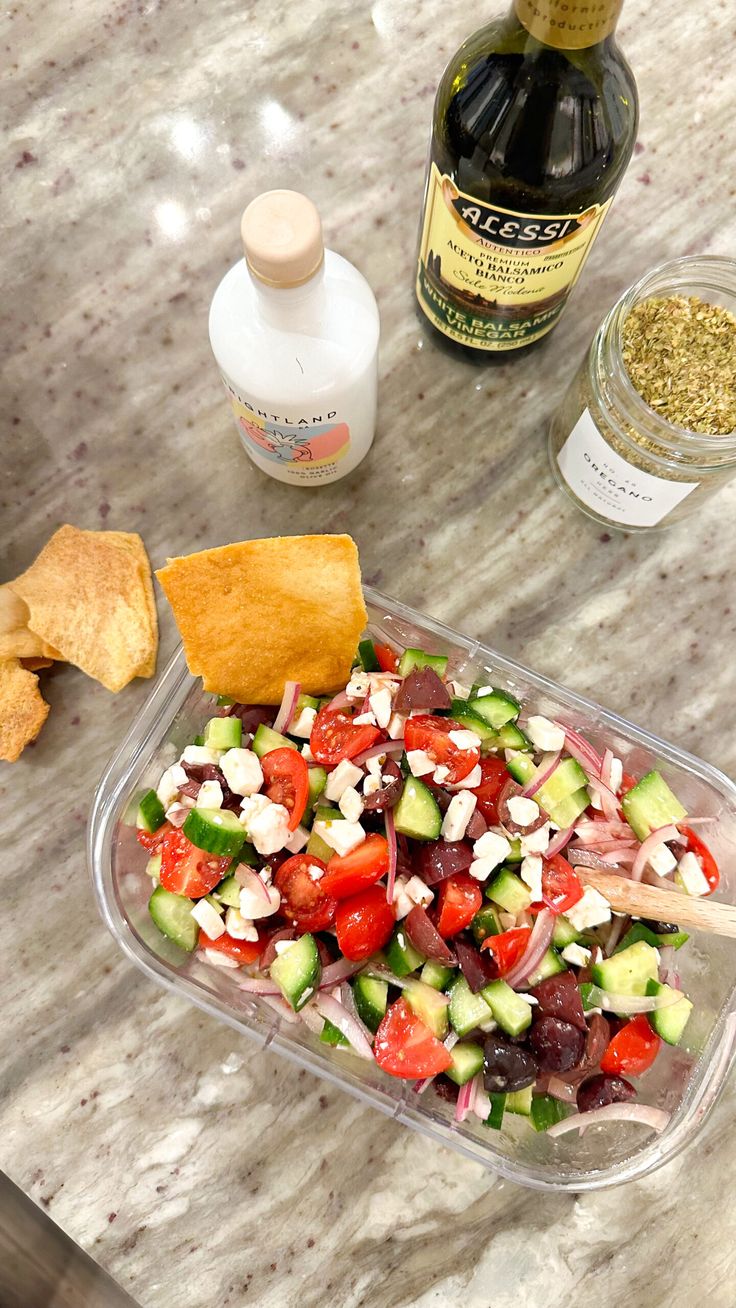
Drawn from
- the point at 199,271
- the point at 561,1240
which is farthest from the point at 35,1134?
the point at 199,271

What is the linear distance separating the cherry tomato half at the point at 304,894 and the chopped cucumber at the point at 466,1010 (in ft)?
0.60

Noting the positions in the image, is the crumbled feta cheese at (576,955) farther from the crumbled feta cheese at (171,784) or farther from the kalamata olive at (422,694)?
the crumbled feta cheese at (171,784)

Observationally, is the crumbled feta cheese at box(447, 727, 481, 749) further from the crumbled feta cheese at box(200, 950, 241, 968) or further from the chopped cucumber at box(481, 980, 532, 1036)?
the crumbled feta cheese at box(200, 950, 241, 968)

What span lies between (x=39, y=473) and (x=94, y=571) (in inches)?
8.7

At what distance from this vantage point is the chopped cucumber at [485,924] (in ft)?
3.48

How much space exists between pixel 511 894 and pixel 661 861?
21 cm

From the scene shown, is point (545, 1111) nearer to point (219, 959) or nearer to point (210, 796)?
point (219, 959)

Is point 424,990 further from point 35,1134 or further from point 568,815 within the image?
point 35,1134

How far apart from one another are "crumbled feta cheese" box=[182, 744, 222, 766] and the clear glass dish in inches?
4.6

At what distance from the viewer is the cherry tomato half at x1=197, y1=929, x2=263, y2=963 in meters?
1.09

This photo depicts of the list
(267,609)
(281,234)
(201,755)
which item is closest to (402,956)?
(201,755)

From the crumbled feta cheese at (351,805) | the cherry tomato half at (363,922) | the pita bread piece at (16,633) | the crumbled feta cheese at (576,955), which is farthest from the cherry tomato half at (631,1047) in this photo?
the pita bread piece at (16,633)

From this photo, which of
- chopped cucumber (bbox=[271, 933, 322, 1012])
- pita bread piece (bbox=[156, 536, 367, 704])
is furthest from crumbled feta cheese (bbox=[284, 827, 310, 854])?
pita bread piece (bbox=[156, 536, 367, 704])

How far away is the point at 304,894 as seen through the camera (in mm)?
1046
